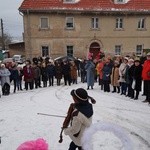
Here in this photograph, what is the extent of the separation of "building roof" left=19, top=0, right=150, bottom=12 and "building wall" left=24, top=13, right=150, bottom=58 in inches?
27.7

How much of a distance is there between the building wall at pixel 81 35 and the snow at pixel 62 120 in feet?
55.9

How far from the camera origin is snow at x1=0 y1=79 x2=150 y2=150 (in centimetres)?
648

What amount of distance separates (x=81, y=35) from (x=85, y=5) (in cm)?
321

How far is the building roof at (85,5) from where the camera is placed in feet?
92.0

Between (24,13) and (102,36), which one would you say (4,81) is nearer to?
(24,13)

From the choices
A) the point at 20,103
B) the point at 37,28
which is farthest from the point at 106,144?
the point at 37,28

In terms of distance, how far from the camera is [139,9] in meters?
30.0

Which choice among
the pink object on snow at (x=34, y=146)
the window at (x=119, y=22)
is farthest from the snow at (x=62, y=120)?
the window at (x=119, y=22)

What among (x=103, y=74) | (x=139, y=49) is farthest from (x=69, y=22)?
(x=103, y=74)

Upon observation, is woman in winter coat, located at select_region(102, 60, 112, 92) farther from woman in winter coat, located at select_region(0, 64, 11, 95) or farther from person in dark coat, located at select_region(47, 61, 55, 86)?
woman in winter coat, located at select_region(0, 64, 11, 95)

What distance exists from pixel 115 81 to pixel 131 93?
1267 millimetres

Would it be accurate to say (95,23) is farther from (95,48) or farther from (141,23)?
(141,23)

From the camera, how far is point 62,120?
8328 mm

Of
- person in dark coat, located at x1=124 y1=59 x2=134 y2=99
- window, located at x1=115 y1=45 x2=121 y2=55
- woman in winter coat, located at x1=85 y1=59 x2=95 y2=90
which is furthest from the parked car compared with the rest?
person in dark coat, located at x1=124 y1=59 x2=134 y2=99
